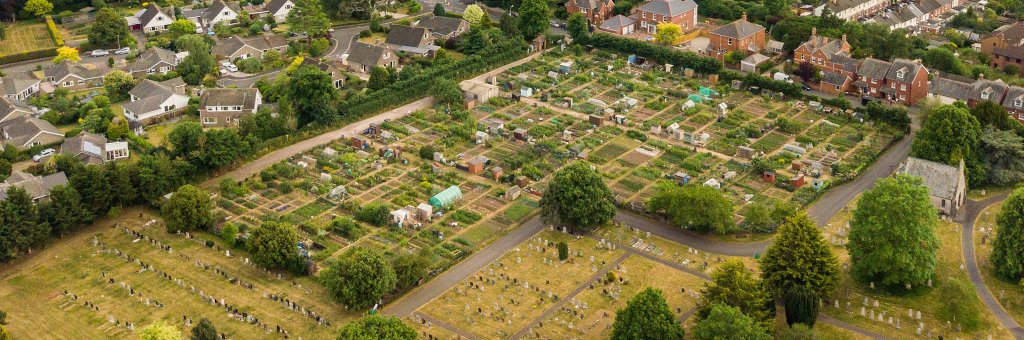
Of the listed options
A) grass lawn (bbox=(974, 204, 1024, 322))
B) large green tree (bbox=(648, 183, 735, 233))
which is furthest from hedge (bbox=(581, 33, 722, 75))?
grass lawn (bbox=(974, 204, 1024, 322))

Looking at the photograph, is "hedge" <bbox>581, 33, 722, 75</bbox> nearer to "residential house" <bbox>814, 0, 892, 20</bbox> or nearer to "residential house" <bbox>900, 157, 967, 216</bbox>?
"residential house" <bbox>814, 0, 892, 20</bbox>

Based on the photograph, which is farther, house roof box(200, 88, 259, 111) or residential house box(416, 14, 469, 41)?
residential house box(416, 14, 469, 41)

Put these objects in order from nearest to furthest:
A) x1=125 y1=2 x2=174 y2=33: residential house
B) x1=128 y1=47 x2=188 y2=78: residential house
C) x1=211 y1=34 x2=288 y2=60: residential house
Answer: x1=128 y1=47 x2=188 y2=78: residential house
x1=211 y1=34 x2=288 y2=60: residential house
x1=125 y1=2 x2=174 y2=33: residential house

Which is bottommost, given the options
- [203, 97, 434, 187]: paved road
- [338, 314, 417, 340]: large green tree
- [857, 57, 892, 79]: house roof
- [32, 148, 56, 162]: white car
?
[203, 97, 434, 187]: paved road

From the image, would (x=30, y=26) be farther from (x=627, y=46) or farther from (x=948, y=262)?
(x=948, y=262)

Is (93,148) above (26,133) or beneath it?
beneath

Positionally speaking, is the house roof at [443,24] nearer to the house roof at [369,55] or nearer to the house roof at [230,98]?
the house roof at [369,55]

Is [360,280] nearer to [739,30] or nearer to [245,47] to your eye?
[245,47]

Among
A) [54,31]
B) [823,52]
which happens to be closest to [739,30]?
[823,52]
